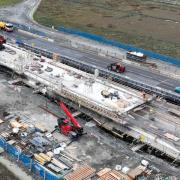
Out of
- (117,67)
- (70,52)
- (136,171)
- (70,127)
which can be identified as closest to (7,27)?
(70,52)

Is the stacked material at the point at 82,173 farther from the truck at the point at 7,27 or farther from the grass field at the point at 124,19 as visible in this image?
the truck at the point at 7,27

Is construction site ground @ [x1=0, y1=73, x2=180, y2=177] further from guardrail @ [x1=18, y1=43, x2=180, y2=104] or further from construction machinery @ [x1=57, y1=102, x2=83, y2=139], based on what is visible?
guardrail @ [x1=18, y1=43, x2=180, y2=104]

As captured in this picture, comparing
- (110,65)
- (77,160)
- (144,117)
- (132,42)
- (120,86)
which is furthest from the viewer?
(132,42)

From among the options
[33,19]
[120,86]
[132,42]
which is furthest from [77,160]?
[33,19]

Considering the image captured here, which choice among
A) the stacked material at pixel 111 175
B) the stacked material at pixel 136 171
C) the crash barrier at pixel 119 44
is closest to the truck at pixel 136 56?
the crash barrier at pixel 119 44

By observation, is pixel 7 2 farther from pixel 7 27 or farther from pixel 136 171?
pixel 136 171

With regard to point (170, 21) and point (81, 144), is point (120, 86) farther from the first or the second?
point (170, 21)
